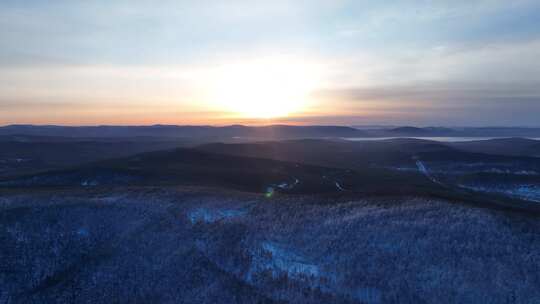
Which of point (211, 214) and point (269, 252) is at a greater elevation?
point (211, 214)

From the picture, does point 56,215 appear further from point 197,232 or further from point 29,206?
point 197,232

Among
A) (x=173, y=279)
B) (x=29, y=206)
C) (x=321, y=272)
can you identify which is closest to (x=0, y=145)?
(x=29, y=206)

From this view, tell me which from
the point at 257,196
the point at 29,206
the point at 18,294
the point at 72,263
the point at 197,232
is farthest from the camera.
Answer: the point at 257,196

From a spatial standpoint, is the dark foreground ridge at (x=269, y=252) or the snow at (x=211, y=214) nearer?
the dark foreground ridge at (x=269, y=252)

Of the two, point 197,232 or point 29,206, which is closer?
point 197,232

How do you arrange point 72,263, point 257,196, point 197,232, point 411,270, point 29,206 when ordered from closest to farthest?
1. point 411,270
2. point 72,263
3. point 197,232
4. point 29,206
5. point 257,196

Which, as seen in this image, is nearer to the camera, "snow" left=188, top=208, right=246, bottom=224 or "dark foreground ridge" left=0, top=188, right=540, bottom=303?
"dark foreground ridge" left=0, top=188, right=540, bottom=303

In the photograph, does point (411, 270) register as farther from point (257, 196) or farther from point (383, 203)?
point (257, 196)

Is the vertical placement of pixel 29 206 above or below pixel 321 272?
above

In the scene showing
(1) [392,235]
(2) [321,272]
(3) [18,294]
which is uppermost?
(1) [392,235]

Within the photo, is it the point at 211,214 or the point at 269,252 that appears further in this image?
the point at 211,214
